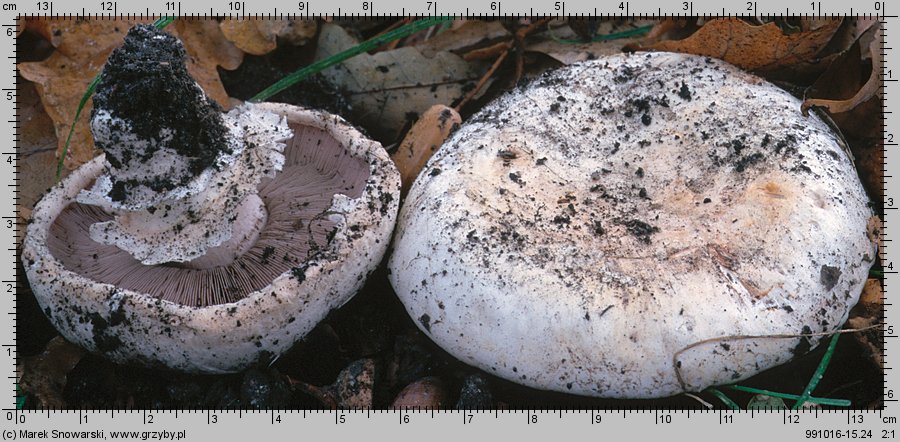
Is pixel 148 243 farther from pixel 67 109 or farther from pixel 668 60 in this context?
pixel 668 60

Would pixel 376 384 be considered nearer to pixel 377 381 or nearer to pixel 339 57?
pixel 377 381

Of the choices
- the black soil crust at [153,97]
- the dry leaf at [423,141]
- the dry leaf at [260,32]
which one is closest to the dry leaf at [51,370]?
the black soil crust at [153,97]

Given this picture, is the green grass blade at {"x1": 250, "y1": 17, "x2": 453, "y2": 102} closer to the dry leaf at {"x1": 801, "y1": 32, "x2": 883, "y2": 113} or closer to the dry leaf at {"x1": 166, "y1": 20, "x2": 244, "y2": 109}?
the dry leaf at {"x1": 166, "y1": 20, "x2": 244, "y2": 109}

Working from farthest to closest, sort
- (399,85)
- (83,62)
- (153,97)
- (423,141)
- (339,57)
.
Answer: (399,85), (83,62), (339,57), (423,141), (153,97)

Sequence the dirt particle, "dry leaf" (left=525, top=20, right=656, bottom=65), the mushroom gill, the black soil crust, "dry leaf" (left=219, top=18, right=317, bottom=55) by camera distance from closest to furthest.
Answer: the black soil crust
the dirt particle
the mushroom gill
"dry leaf" (left=525, top=20, right=656, bottom=65)
"dry leaf" (left=219, top=18, right=317, bottom=55)

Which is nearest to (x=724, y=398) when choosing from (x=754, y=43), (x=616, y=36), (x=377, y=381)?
(x=377, y=381)

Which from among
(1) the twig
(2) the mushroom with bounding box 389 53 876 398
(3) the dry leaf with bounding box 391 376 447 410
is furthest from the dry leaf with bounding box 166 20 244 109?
(3) the dry leaf with bounding box 391 376 447 410

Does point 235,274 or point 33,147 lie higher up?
point 33,147
